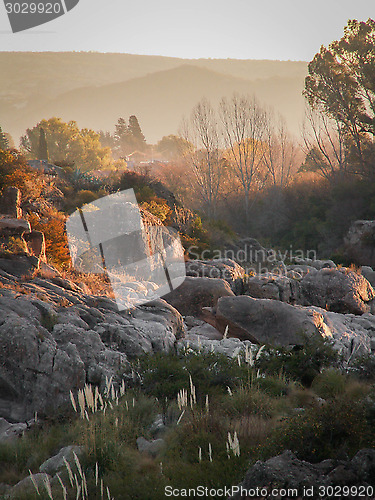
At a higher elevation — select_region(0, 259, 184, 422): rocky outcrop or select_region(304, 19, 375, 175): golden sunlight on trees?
select_region(304, 19, 375, 175): golden sunlight on trees

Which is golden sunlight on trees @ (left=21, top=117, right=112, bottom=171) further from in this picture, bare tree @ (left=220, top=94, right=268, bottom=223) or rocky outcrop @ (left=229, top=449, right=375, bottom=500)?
rocky outcrop @ (left=229, top=449, right=375, bottom=500)

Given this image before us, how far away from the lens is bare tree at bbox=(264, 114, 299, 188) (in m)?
37.4

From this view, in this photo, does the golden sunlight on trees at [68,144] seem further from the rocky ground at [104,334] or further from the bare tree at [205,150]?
the rocky ground at [104,334]

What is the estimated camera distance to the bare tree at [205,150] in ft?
114

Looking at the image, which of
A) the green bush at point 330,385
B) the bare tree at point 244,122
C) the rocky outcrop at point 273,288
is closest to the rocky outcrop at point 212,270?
the rocky outcrop at point 273,288

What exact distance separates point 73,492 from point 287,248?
27.5m

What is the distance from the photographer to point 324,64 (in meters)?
31.1

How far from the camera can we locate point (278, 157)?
3950 cm

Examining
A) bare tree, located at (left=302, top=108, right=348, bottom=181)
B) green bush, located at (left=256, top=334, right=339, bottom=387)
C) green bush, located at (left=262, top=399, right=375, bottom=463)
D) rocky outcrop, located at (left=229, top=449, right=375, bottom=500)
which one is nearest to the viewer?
rocky outcrop, located at (left=229, top=449, right=375, bottom=500)

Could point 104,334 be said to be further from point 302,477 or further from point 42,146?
point 42,146

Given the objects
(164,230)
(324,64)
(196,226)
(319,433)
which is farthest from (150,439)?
(324,64)

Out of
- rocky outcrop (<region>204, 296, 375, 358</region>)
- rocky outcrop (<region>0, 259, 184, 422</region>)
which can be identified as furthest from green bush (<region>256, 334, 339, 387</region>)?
rocky outcrop (<region>0, 259, 184, 422</region>)

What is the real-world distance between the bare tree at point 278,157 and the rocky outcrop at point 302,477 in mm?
34668

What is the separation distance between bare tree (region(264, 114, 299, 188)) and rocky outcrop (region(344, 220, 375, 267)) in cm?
1184
